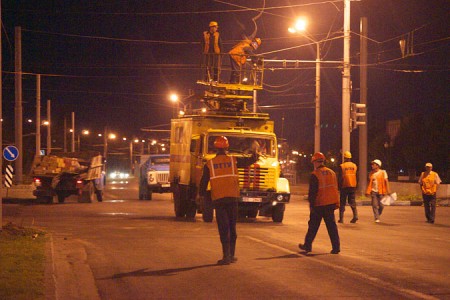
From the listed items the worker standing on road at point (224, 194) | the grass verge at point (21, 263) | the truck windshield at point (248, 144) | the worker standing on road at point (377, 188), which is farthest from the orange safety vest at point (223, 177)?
the worker standing on road at point (377, 188)

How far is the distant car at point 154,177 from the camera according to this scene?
121ft

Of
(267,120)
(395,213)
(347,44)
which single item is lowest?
(395,213)

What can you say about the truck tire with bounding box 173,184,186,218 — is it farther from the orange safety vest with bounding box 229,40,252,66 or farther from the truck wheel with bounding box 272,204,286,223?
the orange safety vest with bounding box 229,40,252,66

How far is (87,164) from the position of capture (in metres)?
35.3

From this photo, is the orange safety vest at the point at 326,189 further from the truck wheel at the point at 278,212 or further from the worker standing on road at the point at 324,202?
the truck wheel at the point at 278,212

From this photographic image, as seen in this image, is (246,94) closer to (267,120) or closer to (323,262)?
(267,120)

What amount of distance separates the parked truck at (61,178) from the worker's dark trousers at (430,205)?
1741 centimetres

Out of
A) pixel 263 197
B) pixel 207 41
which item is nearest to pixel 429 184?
pixel 263 197

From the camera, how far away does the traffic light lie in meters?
31.8

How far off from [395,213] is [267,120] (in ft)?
20.5

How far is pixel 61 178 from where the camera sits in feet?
110

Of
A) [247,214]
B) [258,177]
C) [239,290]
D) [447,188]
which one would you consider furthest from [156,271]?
[447,188]

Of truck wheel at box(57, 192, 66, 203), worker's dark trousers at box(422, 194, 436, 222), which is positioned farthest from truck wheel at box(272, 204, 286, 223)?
truck wheel at box(57, 192, 66, 203)

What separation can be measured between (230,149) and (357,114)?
40.9ft
